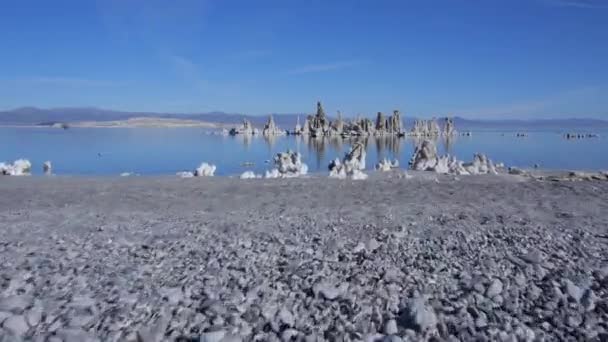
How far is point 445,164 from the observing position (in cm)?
1992

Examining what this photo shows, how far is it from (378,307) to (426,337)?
0.49 meters

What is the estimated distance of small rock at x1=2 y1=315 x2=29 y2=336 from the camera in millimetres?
3046

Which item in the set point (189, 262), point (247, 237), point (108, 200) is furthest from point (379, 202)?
point (108, 200)

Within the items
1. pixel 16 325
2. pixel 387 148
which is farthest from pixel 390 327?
pixel 387 148

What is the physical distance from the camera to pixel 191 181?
13539 millimetres

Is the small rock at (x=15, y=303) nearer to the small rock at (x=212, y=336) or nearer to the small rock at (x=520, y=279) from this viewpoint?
the small rock at (x=212, y=336)

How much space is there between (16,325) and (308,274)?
2.23m

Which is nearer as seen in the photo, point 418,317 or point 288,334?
point 288,334

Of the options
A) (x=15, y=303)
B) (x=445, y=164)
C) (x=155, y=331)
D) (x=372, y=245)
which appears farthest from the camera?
(x=445, y=164)

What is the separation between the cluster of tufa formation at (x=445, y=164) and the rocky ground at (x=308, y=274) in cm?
983

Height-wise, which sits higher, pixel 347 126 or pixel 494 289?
pixel 347 126

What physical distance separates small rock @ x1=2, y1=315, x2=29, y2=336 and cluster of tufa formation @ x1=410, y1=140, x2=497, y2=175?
16.0m

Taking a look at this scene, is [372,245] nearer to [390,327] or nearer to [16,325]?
[390,327]

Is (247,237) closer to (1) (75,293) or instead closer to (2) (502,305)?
(1) (75,293)
